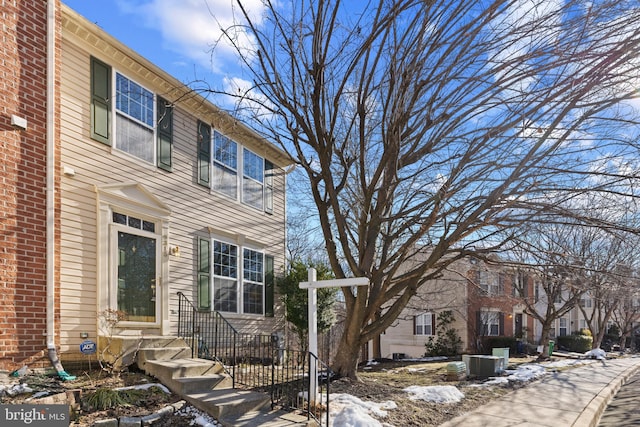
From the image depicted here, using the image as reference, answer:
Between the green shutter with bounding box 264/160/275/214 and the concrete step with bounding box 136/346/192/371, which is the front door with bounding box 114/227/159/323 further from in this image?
the green shutter with bounding box 264/160/275/214

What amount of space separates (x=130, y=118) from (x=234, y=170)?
137 inches

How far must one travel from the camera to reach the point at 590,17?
6.62 meters

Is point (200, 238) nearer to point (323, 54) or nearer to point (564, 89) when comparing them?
point (323, 54)

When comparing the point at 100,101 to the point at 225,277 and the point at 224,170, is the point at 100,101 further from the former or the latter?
the point at 225,277

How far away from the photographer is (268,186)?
13.5 meters

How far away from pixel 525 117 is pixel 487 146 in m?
0.89

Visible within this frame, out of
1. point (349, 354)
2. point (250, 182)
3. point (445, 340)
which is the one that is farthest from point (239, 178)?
point (445, 340)

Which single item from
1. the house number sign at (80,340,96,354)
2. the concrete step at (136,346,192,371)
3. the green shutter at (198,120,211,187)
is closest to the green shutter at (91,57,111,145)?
the green shutter at (198,120,211,187)

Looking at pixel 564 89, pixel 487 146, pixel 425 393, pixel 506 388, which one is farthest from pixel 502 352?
pixel 564 89

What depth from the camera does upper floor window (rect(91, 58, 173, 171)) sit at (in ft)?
27.1

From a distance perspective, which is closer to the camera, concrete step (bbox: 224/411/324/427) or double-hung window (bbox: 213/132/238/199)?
concrete step (bbox: 224/411/324/427)

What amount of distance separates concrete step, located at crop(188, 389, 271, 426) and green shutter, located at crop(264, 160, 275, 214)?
6.95 meters

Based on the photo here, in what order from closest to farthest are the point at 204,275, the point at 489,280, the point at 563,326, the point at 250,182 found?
the point at 204,275 → the point at 250,182 → the point at 489,280 → the point at 563,326

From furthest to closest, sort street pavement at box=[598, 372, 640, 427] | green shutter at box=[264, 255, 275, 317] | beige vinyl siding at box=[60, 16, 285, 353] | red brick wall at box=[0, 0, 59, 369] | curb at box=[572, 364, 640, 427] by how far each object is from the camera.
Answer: green shutter at box=[264, 255, 275, 317]
street pavement at box=[598, 372, 640, 427]
curb at box=[572, 364, 640, 427]
beige vinyl siding at box=[60, 16, 285, 353]
red brick wall at box=[0, 0, 59, 369]
